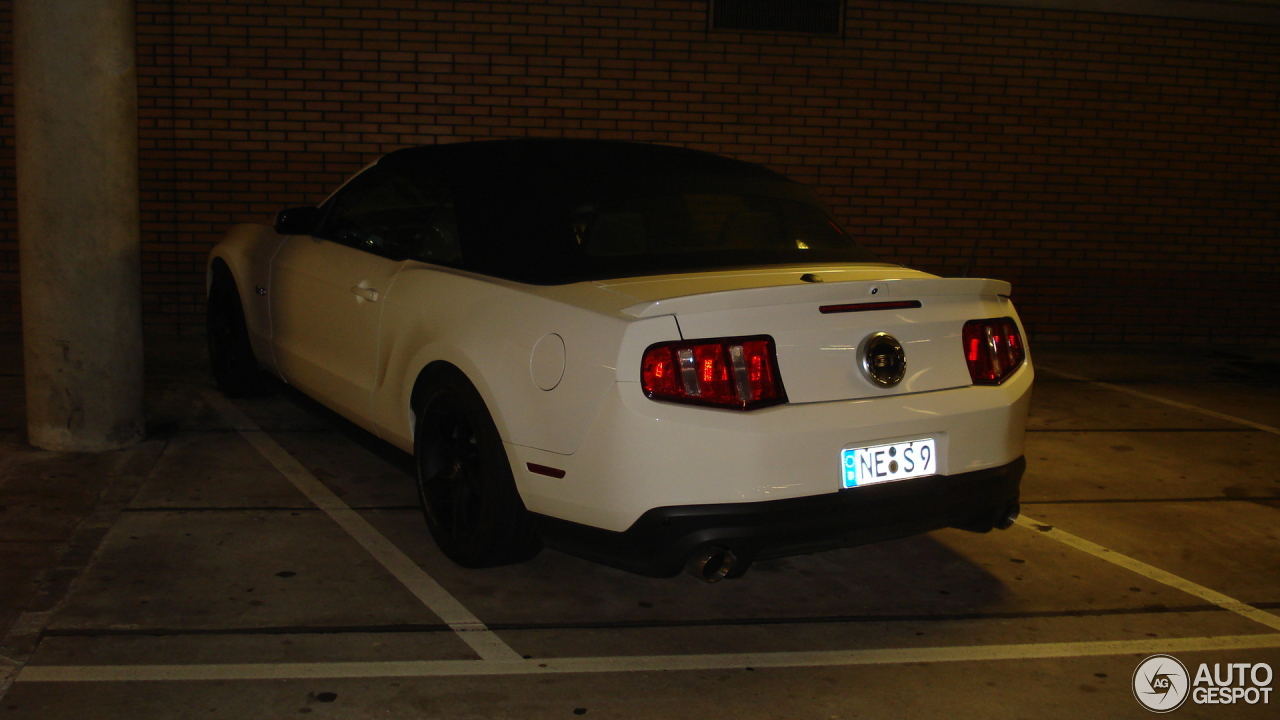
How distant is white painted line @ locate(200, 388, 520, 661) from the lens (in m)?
3.51

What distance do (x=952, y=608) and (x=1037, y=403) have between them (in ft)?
12.7

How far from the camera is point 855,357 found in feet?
11.3

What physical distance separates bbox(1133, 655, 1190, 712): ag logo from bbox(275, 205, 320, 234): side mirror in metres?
3.92

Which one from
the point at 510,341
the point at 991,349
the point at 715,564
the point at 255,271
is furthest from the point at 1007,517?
the point at 255,271

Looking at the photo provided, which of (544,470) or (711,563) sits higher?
(544,470)

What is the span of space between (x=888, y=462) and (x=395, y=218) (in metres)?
2.38

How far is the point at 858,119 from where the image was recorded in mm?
9391

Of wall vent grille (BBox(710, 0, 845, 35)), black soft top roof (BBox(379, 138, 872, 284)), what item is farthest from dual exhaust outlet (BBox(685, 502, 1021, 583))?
wall vent grille (BBox(710, 0, 845, 35))

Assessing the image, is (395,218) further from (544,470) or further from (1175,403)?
(1175,403)

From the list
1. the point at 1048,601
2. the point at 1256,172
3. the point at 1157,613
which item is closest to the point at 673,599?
the point at 1048,601

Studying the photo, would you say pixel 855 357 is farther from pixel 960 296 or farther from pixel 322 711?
pixel 322 711

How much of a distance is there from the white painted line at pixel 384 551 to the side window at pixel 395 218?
1062 millimetres

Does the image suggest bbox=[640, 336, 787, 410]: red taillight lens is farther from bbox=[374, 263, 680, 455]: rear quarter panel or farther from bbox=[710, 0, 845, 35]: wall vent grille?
bbox=[710, 0, 845, 35]: wall vent grille

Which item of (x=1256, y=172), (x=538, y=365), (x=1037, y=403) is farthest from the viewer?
(x=1256, y=172)
